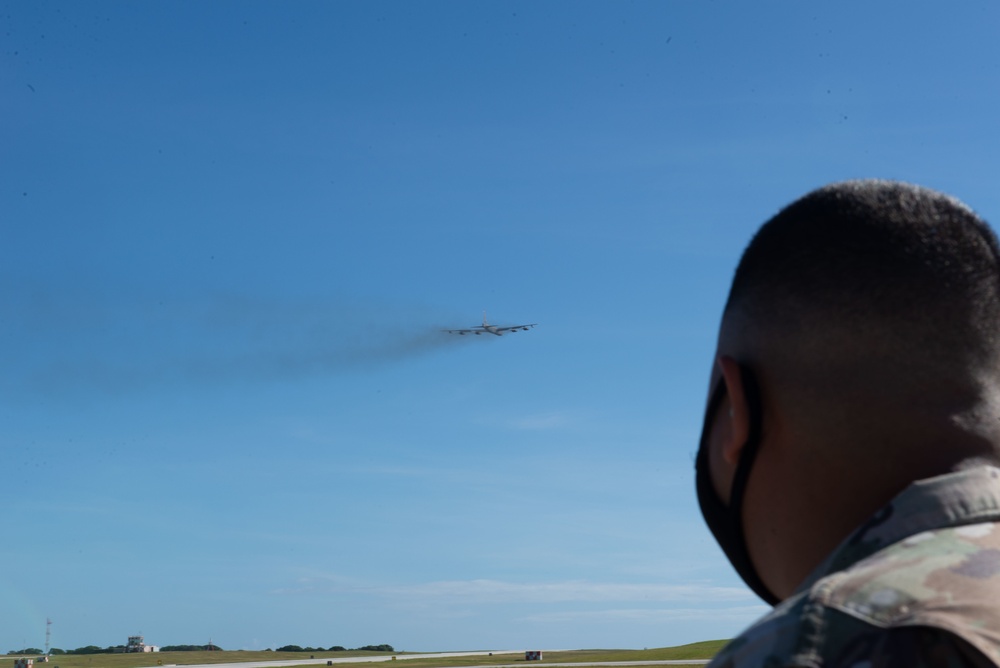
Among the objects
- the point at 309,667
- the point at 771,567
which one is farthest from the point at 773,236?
the point at 309,667

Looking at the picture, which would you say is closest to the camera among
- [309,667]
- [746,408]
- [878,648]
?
[878,648]

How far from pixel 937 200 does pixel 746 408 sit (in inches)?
29.5

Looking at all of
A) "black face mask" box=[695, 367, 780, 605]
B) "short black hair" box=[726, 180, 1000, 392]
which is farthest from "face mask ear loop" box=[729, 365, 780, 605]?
"short black hair" box=[726, 180, 1000, 392]

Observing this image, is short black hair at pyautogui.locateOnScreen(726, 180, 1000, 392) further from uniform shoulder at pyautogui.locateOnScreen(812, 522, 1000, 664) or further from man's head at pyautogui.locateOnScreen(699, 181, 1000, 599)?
uniform shoulder at pyautogui.locateOnScreen(812, 522, 1000, 664)

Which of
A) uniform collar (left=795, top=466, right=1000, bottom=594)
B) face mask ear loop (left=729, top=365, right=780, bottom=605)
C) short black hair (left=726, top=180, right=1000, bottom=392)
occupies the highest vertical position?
short black hair (left=726, top=180, right=1000, bottom=392)

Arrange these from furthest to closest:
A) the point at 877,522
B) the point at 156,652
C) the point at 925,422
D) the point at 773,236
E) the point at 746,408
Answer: the point at 156,652, the point at 773,236, the point at 746,408, the point at 925,422, the point at 877,522

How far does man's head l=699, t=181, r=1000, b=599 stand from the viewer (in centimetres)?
238

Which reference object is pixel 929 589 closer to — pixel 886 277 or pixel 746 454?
pixel 746 454

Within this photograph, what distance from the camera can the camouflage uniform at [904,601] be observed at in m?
1.72

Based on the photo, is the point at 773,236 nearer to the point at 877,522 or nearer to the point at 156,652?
the point at 877,522

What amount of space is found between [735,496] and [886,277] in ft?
2.19

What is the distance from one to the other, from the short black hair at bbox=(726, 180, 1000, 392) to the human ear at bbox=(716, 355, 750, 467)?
117 mm

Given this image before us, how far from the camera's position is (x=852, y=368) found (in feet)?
7.97

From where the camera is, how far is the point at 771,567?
2.63m
